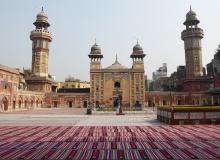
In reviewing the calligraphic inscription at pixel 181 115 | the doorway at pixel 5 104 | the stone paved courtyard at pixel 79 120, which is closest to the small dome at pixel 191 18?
the stone paved courtyard at pixel 79 120

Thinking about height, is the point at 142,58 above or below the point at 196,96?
above

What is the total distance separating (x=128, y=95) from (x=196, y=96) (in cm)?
1344

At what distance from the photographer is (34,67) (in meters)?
51.4

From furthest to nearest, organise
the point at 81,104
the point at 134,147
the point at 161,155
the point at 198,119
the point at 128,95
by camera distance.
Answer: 1. the point at 81,104
2. the point at 128,95
3. the point at 198,119
4. the point at 134,147
5. the point at 161,155

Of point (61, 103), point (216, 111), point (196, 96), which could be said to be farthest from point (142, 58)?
point (216, 111)

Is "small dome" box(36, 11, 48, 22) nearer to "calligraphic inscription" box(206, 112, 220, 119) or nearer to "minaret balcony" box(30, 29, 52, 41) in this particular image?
"minaret balcony" box(30, 29, 52, 41)

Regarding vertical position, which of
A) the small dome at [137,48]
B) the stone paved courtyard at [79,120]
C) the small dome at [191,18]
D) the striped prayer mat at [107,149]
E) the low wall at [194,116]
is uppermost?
the small dome at [191,18]

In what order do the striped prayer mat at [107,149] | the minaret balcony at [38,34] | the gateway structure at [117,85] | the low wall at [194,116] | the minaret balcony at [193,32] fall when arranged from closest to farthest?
the striped prayer mat at [107,149]
the low wall at [194,116]
the gateway structure at [117,85]
the minaret balcony at [193,32]
the minaret balcony at [38,34]

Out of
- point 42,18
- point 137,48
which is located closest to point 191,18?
point 137,48

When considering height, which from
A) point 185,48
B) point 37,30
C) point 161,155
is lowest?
point 161,155

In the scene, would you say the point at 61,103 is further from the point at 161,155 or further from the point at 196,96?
the point at 161,155

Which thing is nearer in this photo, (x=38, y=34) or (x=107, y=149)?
(x=107, y=149)

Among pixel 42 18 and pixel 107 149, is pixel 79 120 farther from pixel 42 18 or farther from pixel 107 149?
pixel 42 18

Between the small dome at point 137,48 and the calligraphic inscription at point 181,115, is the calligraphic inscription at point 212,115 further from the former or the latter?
the small dome at point 137,48
